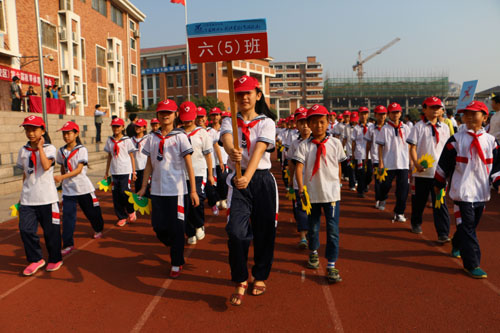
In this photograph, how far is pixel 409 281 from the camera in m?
4.20

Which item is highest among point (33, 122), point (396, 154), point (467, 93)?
point (467, 93)

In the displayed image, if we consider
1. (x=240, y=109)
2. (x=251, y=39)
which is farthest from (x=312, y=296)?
(x=251, y=39)

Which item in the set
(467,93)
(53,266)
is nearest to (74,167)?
(53,266)

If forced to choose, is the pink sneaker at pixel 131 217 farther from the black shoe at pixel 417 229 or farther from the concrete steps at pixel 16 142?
the concrete steps at pixel 16 142

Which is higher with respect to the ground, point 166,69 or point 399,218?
point 166,69

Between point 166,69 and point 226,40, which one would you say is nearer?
point 226,40

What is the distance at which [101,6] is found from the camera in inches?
1313

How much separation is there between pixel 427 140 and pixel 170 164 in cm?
392

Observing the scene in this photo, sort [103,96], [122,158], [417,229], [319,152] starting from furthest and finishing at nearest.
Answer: [103,96], [122,158], [417,229], [319,152]

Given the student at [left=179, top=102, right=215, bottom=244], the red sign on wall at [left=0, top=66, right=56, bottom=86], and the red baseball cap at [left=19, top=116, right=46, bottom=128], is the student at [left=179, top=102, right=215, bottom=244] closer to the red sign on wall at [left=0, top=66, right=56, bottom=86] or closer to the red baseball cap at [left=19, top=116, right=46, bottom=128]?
the red baseball cap at [left=19, top=116, right=46, bottom=128]

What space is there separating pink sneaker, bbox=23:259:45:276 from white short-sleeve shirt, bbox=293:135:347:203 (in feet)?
11.5

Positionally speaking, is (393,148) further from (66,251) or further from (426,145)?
(66,251)

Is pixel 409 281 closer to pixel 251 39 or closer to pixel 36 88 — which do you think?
pixel 251 39

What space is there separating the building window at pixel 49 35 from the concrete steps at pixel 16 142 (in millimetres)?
7361
